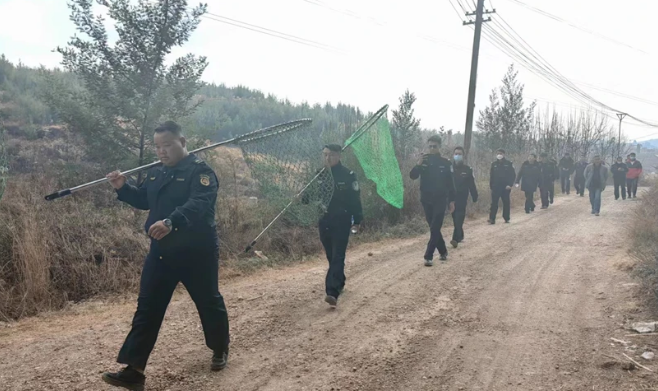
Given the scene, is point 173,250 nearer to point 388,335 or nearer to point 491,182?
point 388,335

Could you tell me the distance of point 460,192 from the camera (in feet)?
31.8

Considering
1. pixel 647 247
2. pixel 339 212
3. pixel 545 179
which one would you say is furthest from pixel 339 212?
pixel 545 179

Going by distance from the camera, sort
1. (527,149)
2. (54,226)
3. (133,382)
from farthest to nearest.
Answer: (527,149), (54,226), (133,382)

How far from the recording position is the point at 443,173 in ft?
25.0

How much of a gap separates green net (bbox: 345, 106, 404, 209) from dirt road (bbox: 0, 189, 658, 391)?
6.40ft

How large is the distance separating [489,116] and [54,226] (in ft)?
74.1

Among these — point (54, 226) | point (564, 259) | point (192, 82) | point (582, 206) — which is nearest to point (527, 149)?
point (582, 206)

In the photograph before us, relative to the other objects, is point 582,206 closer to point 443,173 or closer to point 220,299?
point 443,173

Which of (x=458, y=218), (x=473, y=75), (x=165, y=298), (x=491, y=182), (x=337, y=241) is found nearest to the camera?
(x=165, y=298)

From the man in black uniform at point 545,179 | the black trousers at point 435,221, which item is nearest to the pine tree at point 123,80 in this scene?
the black trousers at point 435,221

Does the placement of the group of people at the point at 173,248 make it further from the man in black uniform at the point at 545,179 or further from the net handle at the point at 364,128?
the man in black uniform at the point at 545,179

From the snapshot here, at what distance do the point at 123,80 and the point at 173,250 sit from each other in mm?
6164

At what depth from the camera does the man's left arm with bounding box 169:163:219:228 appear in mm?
3326

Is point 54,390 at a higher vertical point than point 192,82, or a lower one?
lower
